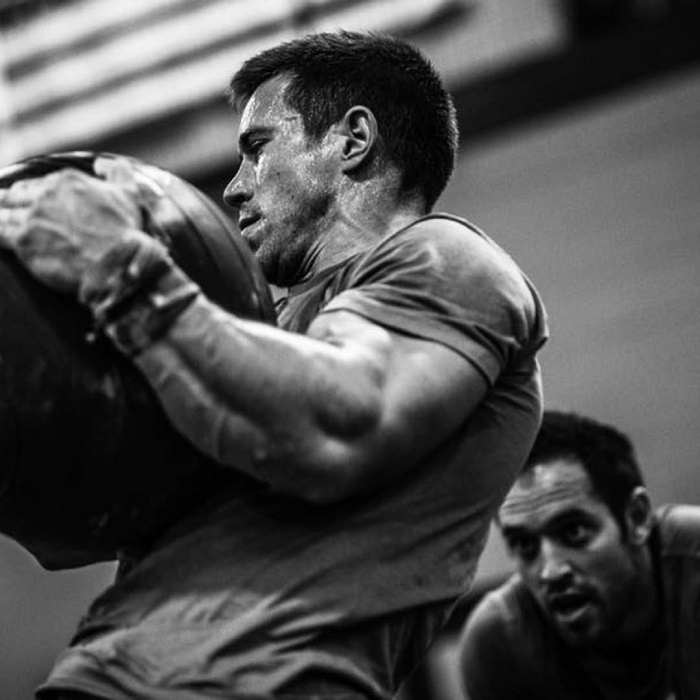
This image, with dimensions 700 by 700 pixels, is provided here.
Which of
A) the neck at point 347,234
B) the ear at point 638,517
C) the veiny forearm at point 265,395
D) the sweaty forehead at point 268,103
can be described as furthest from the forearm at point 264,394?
the ear at point 638,517

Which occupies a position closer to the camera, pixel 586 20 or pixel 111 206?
pixel 111 206

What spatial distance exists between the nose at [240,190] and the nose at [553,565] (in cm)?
180

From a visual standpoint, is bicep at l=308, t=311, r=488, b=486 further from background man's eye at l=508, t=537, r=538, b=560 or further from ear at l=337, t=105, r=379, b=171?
background man's eye at l=508, t=537, r=538, b=560

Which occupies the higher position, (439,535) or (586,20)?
(439,535)

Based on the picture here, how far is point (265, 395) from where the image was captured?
1817 mm

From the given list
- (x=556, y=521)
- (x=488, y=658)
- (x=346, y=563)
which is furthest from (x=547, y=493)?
(x=346, y=563)

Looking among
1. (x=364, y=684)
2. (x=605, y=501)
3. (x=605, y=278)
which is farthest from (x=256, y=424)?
(x=605, y=278)

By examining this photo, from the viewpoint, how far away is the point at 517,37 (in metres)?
7.10

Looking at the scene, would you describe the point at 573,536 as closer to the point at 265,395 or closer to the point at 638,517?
the point at 638,517

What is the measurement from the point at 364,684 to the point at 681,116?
5.45 metres

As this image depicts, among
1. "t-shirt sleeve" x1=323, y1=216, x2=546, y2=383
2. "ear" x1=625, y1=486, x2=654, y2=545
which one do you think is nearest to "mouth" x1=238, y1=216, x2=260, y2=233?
"t-shirt sleeve" x1=323, y1=216, x2=546, y2=383

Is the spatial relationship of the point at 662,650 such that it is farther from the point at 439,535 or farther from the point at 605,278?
the point at 605,278

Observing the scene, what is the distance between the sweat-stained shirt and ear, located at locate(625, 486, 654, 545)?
75.3 inches

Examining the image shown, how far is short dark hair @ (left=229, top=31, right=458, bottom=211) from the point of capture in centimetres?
242
